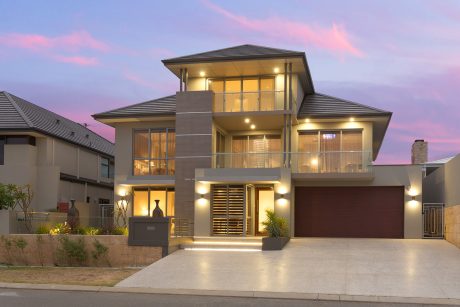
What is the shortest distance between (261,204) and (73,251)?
1025 centimetres

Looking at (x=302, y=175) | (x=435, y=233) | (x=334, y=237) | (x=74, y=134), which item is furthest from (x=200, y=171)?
(x=74, y=134)

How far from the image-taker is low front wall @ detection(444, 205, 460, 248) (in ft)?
73.7

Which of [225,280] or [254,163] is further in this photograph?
[254,163]

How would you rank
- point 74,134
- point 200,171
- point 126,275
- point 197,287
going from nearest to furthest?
1. point 197,287
2. point 126,275
3. point 200,171
4. point 74,134

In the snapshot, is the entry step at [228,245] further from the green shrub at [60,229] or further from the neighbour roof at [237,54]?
the neighbour roof at [237,54]

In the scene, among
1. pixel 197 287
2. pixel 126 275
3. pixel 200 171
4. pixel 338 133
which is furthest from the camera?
pixel 338 133

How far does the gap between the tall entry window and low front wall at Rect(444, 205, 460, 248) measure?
4.66 meters

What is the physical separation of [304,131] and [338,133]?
1735 millimetres

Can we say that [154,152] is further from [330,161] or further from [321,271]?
[321,271]

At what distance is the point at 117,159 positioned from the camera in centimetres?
3098

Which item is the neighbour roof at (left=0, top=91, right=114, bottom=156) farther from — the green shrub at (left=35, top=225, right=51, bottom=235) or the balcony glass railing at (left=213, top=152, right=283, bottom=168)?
the balcony glass railing at (left=213, top=152, right=283, bottom=168)

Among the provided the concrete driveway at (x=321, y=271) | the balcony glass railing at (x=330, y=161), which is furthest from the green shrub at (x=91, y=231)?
the balcony glass railing at (x=330, y=161)

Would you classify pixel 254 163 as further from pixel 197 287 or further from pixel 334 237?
pixel 197 287

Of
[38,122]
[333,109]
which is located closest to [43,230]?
[38,122]
